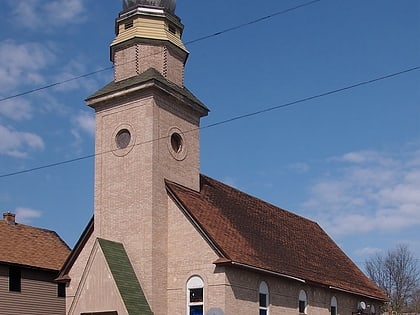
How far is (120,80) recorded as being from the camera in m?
32.1

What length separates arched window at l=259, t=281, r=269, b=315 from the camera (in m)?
29.7

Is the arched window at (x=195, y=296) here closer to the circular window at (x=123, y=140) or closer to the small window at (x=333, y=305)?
the circular window at (x=123, y=140)

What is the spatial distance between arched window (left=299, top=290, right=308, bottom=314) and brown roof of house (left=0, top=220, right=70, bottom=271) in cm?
1358

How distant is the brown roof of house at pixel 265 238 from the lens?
28891 mm

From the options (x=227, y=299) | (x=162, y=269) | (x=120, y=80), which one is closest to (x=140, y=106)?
(x=120, y=80)

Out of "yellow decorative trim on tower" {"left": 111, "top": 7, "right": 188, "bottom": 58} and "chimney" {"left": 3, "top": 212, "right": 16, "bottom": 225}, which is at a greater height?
"yellow decorative trim on tower" {"left": 111, "top": 7, "right": 188, "bottom": 58}

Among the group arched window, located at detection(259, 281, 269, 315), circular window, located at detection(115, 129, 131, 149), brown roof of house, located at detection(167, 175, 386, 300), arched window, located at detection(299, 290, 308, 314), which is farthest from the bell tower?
arched window, located at detection(299, 290, 308, 314)

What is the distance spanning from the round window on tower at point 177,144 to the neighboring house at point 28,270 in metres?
10.8

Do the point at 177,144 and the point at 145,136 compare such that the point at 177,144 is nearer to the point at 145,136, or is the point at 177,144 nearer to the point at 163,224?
the point at 145,136

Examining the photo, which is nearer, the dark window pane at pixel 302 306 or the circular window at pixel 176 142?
the circular window at pixel 176 142

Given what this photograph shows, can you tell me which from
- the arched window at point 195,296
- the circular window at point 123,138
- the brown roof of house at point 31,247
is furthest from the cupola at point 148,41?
the brown roof of house at point 31,247

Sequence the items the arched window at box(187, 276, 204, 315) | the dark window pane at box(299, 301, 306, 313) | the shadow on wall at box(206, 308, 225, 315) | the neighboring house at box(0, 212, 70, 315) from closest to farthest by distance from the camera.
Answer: the shadow on wall at box(206, 308, 225, 315) < the arched window at box(187, 276, 204, 315) < the dark window pane at box(299, 301, 306, 313) < the neighboring house at box(0, 212, 70, 315)

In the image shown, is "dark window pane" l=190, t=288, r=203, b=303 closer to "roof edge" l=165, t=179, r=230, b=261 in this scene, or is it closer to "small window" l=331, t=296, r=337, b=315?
"roof edge" l=165, t=179, r=230, b=261

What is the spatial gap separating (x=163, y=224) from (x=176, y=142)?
160 inches
